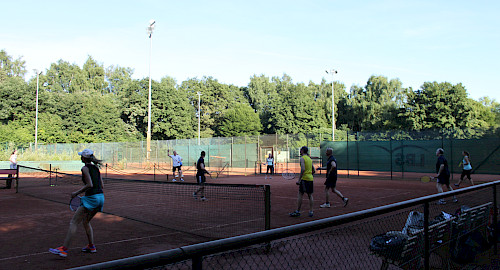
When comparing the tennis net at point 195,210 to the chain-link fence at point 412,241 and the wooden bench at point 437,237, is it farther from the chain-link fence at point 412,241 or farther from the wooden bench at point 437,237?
the wooden bench at point 437,237

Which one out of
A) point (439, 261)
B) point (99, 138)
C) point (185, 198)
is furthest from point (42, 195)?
point (99, 138)

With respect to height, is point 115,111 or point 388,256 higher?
point 115,111

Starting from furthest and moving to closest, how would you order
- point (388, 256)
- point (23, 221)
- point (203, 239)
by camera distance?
point (23, 221), point (203, 239), point (388, 256)

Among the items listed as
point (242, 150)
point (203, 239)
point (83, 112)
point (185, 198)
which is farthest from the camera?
point (83, 112)

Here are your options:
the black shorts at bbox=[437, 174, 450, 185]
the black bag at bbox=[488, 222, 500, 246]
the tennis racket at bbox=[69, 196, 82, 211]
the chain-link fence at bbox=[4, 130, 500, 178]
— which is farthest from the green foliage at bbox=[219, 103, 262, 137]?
the black bag at bbox=[488, 222, 500, 246]

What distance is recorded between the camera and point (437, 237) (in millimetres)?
4121

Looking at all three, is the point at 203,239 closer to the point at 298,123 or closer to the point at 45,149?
the point at 45,149

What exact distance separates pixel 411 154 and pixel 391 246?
884 inches

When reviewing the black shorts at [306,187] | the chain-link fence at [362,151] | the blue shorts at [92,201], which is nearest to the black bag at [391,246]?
the blue shorts at [92,201]

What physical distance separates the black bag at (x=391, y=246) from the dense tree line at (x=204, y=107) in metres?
43.0

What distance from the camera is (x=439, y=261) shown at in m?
4.52

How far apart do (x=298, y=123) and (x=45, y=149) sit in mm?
34891

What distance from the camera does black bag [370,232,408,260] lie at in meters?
3.65

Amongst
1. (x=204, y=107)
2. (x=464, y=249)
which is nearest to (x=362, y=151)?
(x=464, y=249)
